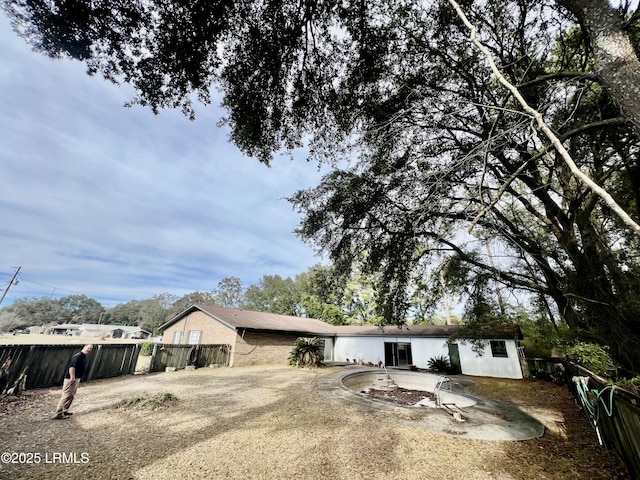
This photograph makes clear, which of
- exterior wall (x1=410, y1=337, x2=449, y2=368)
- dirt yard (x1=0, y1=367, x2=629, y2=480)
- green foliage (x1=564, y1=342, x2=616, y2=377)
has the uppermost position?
green foliage (x1=564, y1=342, x2=616, y2=377)

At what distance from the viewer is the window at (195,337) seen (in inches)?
798

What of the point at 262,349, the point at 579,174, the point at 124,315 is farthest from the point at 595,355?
the point at 124,315

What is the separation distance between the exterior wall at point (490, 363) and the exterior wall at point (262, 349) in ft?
43.2

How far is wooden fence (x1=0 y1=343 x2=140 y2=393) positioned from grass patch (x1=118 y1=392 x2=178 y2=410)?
13.3ft

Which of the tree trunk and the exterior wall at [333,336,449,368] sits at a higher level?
the tree trunk

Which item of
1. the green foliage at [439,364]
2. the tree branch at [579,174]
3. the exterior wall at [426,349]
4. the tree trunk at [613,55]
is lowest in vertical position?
the green foliage at [439,364]

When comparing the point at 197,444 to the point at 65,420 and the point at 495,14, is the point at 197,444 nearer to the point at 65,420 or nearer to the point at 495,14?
the point at 65,420

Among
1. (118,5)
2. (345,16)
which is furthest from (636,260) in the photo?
(118,5)

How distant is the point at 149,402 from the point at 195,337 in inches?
553

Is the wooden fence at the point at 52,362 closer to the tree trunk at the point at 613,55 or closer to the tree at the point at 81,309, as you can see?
the tree trunk at the point at 613,55

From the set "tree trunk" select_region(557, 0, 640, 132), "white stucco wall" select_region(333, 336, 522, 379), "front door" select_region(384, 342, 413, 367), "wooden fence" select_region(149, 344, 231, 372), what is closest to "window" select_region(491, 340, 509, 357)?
"white stucco wall" select_region(333, 336, 522, 379)

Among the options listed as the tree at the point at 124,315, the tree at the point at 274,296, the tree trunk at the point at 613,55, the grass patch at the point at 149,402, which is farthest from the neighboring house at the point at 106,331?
the tree trunk at the point at 613,55

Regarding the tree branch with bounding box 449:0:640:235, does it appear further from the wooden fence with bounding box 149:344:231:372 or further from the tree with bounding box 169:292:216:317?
the tree with bounding box 169:292:216:317

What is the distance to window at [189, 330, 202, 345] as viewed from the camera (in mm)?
20266
